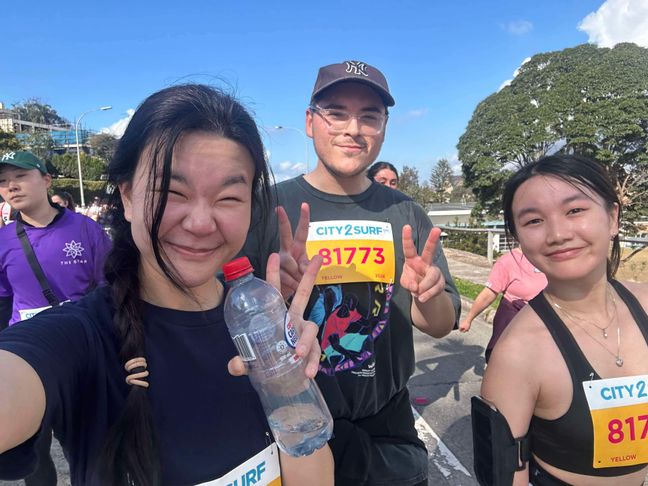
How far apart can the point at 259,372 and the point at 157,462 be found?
343mm

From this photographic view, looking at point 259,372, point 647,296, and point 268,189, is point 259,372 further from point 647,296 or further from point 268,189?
point 647,296

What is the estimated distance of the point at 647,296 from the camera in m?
1.87

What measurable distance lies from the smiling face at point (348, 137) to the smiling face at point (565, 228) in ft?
2.49

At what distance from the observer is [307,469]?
134 cm

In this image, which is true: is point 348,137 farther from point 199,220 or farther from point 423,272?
point 199,220

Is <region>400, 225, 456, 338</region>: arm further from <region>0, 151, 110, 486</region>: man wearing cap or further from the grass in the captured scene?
the grass

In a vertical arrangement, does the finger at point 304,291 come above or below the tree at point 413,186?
below

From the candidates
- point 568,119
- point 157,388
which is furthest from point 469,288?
point 568,119

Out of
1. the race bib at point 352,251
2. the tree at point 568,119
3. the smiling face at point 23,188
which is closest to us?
the race bib at point 352,251

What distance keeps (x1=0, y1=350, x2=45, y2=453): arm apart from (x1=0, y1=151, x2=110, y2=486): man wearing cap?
2353 millimetres

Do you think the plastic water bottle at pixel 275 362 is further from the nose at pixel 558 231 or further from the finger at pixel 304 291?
the nose at pixel 558 231

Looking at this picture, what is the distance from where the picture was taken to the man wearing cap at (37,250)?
3141 mm

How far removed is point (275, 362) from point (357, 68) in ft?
4.76

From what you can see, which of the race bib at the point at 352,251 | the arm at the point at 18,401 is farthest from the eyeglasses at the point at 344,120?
the arm at the point at 18,401
